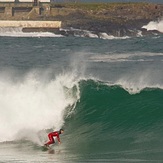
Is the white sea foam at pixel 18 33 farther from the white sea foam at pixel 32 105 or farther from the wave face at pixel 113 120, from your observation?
the wave face at pixel 113 120

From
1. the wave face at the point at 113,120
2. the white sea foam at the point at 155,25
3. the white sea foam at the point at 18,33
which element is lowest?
the wave face at the point at 113,120

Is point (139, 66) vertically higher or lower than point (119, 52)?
lower

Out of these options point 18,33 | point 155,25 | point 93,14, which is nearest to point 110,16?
point 93,14

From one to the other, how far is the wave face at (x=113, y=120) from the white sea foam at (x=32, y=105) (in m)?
0.50

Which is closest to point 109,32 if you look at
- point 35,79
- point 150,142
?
point 35,79

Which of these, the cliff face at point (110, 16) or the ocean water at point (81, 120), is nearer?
the ocean water at point (81, 120)

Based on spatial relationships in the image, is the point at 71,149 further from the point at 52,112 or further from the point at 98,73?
the point at 98,73

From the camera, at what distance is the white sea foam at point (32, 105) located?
19594 millimetres

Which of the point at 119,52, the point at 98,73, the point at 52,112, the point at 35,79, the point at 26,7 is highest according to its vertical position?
the point at 26,7

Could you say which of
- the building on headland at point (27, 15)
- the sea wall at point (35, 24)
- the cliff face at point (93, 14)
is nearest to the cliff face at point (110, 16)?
the cliff face at point (93, 14)

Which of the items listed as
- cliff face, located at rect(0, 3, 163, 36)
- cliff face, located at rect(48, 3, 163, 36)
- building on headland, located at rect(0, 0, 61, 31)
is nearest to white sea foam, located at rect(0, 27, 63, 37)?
building on headland, located at rect(0, 0, 61, 31)

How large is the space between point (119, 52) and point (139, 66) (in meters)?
14.2

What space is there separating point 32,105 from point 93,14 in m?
73.6

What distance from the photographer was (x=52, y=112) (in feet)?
67.9
